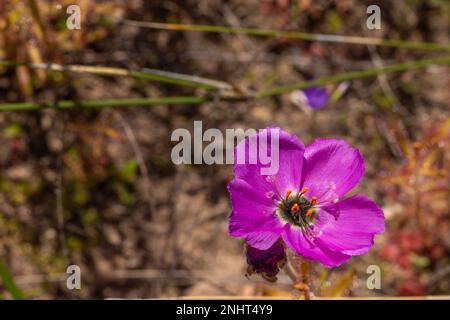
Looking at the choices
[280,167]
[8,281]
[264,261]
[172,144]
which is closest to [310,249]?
[264,261]

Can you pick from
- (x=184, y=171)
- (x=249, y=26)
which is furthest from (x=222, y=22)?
(x=184, y=171)

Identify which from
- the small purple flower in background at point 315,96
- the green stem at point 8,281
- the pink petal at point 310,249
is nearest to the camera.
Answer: the pink petal at point 310,249

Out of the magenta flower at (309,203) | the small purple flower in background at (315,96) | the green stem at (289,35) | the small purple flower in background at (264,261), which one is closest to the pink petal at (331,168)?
the magenta flower at (309,203)

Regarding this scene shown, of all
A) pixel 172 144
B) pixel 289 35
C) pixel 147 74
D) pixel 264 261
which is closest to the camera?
pixel 264 261

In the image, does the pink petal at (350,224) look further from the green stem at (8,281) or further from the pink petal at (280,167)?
the green stem at (8,281)

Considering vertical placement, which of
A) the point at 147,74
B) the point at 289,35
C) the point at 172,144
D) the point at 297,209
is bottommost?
the point at 297,209

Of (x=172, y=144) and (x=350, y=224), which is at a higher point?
(x=172, y=144)

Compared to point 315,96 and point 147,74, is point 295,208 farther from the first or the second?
point 315,96
